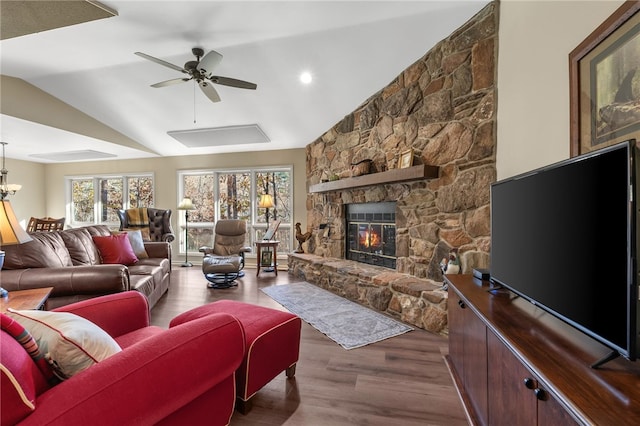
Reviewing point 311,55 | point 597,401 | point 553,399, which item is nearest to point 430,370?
point 553,399

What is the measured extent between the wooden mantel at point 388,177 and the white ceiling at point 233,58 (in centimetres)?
111

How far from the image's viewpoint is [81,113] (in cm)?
484

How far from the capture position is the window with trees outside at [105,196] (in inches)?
261

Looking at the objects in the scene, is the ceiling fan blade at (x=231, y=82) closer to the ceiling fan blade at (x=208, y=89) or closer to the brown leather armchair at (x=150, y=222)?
the ceiling fan blade at (x=208, y=89)

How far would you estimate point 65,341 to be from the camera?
93 cm

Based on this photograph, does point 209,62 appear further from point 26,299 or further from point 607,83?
point 607,83

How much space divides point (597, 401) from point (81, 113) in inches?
256

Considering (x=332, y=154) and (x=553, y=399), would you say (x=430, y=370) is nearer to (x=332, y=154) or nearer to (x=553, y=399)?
(x=553, y=399)

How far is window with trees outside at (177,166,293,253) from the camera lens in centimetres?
595

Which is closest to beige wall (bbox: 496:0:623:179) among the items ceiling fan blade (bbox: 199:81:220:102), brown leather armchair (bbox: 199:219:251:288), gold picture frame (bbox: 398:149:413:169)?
gold picture frame (bbox: 398:149:413:169)

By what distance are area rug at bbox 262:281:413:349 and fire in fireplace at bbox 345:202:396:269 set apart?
687 mm

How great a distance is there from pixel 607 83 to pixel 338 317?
2.62m

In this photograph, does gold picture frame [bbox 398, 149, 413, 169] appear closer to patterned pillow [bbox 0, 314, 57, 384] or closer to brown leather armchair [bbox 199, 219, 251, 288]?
brown leather armchair [bbox 199, 219, 251, 288]

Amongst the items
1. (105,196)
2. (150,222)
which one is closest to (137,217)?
(150,222)
